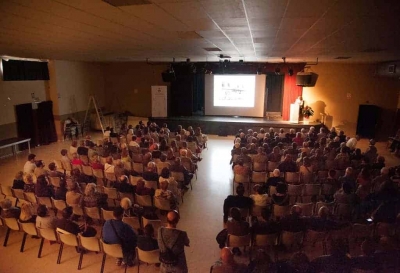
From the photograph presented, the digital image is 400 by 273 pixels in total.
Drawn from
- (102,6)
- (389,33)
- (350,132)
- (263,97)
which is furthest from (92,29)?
(350,132)

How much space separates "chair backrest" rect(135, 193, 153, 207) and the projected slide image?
34.7 ft

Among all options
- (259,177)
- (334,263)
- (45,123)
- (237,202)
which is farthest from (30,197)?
(45,123)

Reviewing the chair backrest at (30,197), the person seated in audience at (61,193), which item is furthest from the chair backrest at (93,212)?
the chair backrest at (30,197)

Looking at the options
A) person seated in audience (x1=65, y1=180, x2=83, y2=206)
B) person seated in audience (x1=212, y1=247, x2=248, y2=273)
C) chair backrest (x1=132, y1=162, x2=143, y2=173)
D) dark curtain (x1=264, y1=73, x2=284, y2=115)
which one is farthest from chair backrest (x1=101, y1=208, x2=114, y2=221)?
dark curtain (x1=264, y1=73, x2=284, y2=115)

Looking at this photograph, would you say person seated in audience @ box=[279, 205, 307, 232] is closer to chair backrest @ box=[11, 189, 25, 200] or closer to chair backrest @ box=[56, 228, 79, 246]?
chair backrest @ box=[56, 228, 79, 246]

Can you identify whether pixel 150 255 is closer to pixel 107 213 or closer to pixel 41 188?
pixel 107 213

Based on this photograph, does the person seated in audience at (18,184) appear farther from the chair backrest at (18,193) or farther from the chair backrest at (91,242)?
the chair backrest at (91,242)

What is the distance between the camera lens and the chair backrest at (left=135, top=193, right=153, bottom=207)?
5.72 m

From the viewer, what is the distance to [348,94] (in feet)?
46.3

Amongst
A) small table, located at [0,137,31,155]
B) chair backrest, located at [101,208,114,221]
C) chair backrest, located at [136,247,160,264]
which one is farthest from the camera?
small table, located at [0,137,31,155]

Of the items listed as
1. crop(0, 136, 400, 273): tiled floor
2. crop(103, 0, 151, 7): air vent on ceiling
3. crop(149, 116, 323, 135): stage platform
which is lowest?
crop(0, 136, 400, 273): tiled floor

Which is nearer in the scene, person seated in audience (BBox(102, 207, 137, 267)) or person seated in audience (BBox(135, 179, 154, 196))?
person seated in audience (BBox(102, 207, 137, 267))

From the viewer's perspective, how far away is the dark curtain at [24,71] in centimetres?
1068

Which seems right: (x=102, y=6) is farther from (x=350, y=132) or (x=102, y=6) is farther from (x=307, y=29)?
(x=350, y=132)
